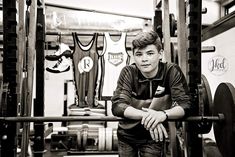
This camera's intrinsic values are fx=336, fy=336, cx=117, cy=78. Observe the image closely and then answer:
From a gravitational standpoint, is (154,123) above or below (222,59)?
below

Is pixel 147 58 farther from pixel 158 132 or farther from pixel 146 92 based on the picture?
pixel 158 132

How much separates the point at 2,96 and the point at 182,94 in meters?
1.15

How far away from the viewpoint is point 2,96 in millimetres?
2172

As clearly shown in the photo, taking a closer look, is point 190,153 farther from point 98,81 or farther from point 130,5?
point 130,5

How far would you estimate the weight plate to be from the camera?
7.60 ft

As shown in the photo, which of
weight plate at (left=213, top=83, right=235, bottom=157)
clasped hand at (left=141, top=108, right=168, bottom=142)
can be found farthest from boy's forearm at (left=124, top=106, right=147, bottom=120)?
weight plate at (left=213, top=83, right=235, bottom=157)

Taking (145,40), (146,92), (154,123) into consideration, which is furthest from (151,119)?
(145,40)

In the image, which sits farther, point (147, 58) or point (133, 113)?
point (147, 58)

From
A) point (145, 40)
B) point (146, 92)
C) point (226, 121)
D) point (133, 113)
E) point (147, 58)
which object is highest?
point (145, 40)

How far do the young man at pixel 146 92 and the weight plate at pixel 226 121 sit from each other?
0.46 m

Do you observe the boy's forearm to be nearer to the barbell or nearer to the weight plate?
the barbell

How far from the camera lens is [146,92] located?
7.18 feet

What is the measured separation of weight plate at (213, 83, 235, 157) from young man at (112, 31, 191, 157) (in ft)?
1.50

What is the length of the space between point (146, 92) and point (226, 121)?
0.64 metres
